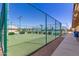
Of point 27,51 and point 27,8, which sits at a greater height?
point 27,8

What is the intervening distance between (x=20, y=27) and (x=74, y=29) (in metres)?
3.35

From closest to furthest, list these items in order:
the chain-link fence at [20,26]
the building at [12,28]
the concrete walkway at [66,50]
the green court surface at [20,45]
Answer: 1. the building at [12,28]
2. the chain-link fence at [20,26]
3. the green court surface at [20,45]
4. the concrete walkway at [66,50]

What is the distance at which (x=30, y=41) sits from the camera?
4609mm

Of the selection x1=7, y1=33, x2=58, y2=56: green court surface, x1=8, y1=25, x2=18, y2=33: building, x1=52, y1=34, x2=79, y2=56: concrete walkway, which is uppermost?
x1=8, y1=25, x2=18, y2=33: building

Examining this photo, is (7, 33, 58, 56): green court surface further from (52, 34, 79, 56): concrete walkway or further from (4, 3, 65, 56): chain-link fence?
(52, 34, 79, 56): concrete walkway

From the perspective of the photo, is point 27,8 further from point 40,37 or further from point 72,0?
point 40,37

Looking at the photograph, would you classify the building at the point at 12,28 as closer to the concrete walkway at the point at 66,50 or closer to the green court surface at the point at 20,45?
the green court surface at the point at 20,45

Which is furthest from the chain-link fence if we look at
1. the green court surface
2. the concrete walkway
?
the concrete walkway

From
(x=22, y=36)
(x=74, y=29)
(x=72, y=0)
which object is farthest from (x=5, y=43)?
(x=74, y=29)

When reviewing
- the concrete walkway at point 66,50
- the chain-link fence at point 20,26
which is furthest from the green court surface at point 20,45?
the concrete walkway at point 66,50

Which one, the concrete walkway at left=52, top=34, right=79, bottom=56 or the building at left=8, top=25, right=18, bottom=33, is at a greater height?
the building at left=8, top=25, right=18, bottom=33

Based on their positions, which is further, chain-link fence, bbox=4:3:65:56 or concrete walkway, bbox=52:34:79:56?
concrete walkway, bbox=52:34:79:56

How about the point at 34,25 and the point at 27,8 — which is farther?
the point at 34,25

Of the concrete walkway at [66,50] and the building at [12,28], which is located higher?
the building at [12,28]
